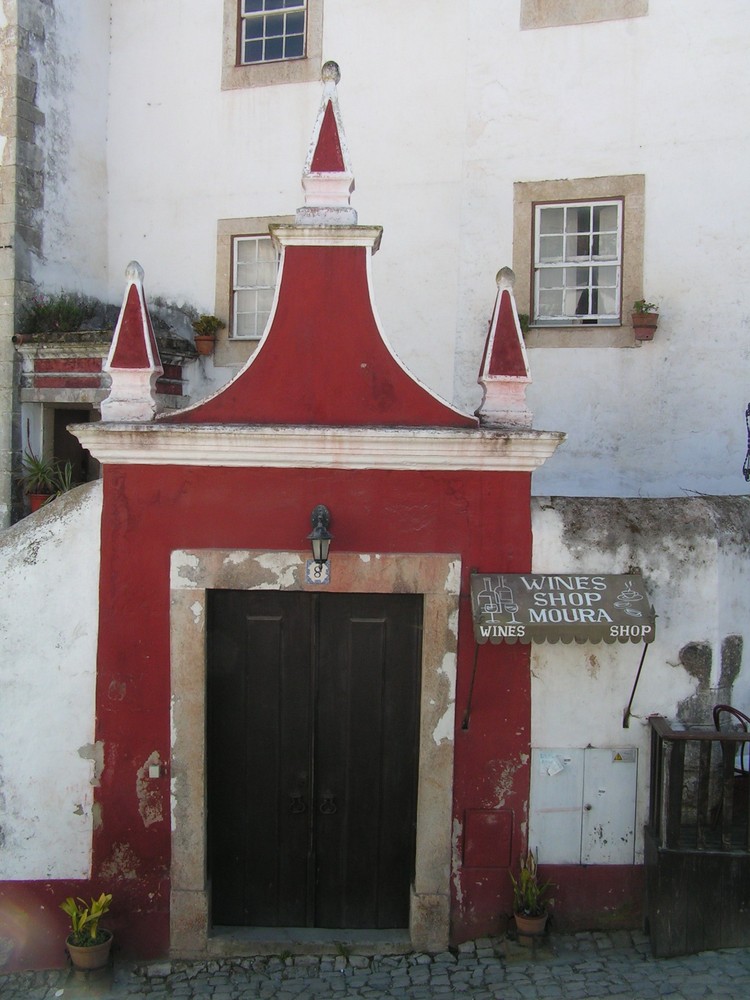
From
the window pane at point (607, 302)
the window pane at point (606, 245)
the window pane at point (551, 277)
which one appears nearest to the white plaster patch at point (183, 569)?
the window pane at point (551, 277)

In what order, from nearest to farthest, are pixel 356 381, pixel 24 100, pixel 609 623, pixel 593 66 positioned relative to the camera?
pixel 609 623 → pixel 356 381 → pixel 593 66 → pixel 24 100

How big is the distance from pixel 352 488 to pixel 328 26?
5.51 m

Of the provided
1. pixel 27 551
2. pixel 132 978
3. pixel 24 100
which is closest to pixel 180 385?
pixel 24 100

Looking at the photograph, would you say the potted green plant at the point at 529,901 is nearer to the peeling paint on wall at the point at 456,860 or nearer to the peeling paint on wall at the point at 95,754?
the peeling paint on wall at the point at 456,860

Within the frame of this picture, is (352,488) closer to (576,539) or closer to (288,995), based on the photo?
(576,539)

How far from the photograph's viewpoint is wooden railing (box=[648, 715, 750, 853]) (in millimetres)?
5172

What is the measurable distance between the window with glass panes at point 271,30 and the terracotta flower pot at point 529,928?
7839mm

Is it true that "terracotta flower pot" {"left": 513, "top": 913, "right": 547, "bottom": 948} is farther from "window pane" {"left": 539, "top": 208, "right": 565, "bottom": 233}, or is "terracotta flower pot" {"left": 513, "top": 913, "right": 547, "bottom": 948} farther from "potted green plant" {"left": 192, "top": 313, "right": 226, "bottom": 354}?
"potted green plant" {"left": 192, "top": 313, "right": 226, "bottom": 354}

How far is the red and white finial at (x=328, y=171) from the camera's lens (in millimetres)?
5383

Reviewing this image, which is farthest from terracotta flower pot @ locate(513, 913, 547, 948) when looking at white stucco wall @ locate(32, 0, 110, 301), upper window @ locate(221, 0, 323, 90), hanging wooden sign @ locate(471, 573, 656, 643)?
upper window @ locate(221, 0, 323, 90)

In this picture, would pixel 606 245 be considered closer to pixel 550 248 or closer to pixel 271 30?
Result: pixel 550 248

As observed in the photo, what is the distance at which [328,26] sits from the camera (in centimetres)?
855

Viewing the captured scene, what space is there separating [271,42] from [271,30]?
0.12m

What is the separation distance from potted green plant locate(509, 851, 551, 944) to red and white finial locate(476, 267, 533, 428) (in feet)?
9.04
